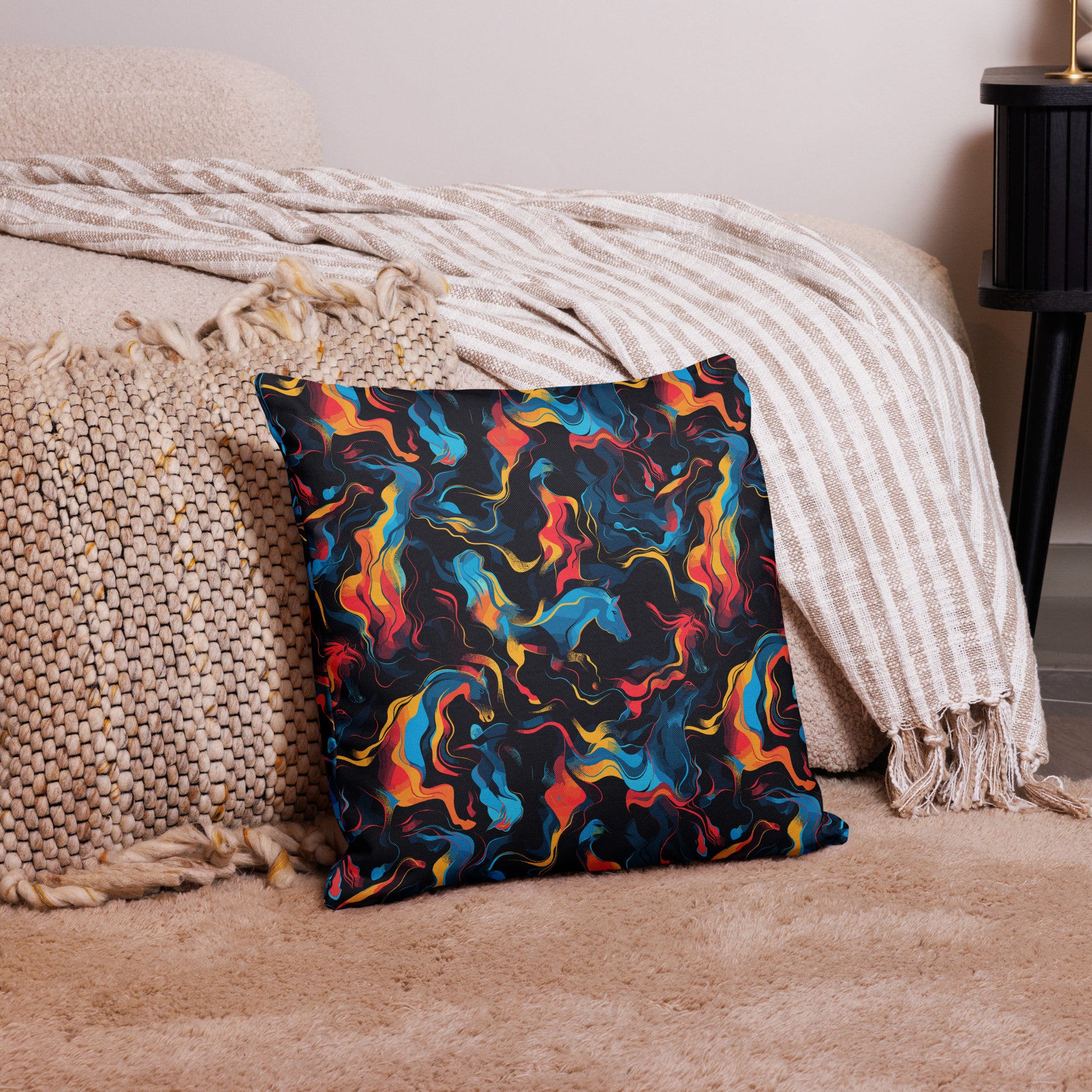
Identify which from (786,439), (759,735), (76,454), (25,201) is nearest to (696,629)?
(759,735)

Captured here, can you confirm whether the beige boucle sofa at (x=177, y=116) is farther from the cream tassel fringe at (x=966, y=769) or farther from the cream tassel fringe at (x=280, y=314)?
the cream tassel fringe at (x=280, y=314)

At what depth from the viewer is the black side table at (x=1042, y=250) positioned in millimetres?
1206

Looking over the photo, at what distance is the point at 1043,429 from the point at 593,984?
101 cm

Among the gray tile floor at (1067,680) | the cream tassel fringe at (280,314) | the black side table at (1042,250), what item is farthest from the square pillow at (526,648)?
the black side table at (1042,250)

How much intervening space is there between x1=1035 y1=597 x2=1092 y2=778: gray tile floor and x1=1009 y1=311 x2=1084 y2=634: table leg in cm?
17

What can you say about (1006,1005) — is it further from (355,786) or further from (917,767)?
(355,786)

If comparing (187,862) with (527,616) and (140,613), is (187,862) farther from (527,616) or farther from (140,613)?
→ (527,616)

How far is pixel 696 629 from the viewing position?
803 millimetres

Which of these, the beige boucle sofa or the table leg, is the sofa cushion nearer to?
the beige boucle sofa

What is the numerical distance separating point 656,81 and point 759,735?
1.48 meters

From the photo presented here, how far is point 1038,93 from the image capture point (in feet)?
3.93

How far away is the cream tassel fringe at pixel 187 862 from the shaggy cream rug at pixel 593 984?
0.5 inches

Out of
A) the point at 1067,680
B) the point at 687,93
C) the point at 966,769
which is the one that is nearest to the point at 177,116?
the point at 687,93

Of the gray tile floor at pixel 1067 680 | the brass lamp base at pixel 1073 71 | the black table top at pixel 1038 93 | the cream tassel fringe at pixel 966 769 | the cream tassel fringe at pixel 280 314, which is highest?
the brass lamp base at pixel 1073 71
